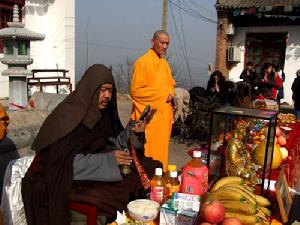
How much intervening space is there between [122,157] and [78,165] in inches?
10.5

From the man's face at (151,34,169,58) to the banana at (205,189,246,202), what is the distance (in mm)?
2680

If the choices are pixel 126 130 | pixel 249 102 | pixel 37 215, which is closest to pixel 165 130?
pixel 249 102

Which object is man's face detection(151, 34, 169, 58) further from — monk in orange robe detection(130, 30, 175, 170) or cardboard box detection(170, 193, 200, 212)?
cardboard box detection(170, 193, 200, 212)

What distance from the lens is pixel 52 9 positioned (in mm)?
11492

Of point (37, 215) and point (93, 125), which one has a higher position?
point (93, 125)

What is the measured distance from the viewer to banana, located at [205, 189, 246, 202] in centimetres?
168

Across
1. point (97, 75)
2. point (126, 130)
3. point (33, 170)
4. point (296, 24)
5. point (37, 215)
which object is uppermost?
point (296, 24)

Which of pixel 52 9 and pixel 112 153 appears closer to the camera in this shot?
pixel 112 153

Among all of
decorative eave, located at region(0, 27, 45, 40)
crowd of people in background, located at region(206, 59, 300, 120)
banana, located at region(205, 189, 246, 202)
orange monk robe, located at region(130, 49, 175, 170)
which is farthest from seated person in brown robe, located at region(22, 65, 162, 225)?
decorative eave, located at region(0, 27, 45, 40)

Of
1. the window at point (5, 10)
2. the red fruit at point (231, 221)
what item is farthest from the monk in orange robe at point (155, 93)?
the window at point (5, 10)

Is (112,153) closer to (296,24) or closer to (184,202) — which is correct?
(184,202)

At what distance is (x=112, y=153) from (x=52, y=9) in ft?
33.7

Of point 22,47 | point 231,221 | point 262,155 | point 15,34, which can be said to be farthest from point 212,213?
point 22,47

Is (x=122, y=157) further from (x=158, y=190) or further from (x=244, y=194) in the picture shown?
(x=244, y=194)
